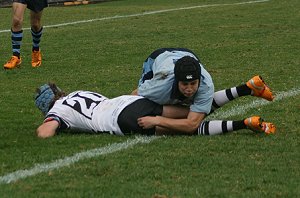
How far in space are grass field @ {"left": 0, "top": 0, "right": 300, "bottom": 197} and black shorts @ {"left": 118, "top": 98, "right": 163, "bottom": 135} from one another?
130 millimetres

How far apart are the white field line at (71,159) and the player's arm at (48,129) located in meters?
0.65

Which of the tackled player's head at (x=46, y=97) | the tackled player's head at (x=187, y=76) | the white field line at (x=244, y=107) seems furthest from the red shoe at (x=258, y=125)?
the tackled player's head at (x=46, y=97)

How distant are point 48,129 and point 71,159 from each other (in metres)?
0.98

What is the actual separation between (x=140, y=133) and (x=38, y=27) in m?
6.03

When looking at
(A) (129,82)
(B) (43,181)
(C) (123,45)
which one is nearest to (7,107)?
(A) (129,82)

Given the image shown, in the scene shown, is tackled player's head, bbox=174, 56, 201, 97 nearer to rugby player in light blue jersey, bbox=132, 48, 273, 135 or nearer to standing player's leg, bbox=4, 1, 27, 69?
rugby player in light blue jersey, bbox=132, 48, 273, 135

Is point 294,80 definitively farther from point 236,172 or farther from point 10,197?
point 10,197

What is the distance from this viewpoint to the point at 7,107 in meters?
9.09

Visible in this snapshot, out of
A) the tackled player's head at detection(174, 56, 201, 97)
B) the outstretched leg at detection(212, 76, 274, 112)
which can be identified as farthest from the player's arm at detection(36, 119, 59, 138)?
the outstretched leg at detection(212, 76, 274, 112)

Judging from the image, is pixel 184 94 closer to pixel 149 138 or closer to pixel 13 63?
pixel 149 138

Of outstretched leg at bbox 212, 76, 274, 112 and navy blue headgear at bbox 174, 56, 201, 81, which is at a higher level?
navy blue headgear at bbox 174, 56, 201, 81

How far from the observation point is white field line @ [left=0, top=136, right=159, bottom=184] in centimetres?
583

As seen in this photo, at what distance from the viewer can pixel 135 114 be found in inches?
291

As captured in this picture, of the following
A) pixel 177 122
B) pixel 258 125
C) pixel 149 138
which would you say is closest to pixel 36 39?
pixel 149 138
